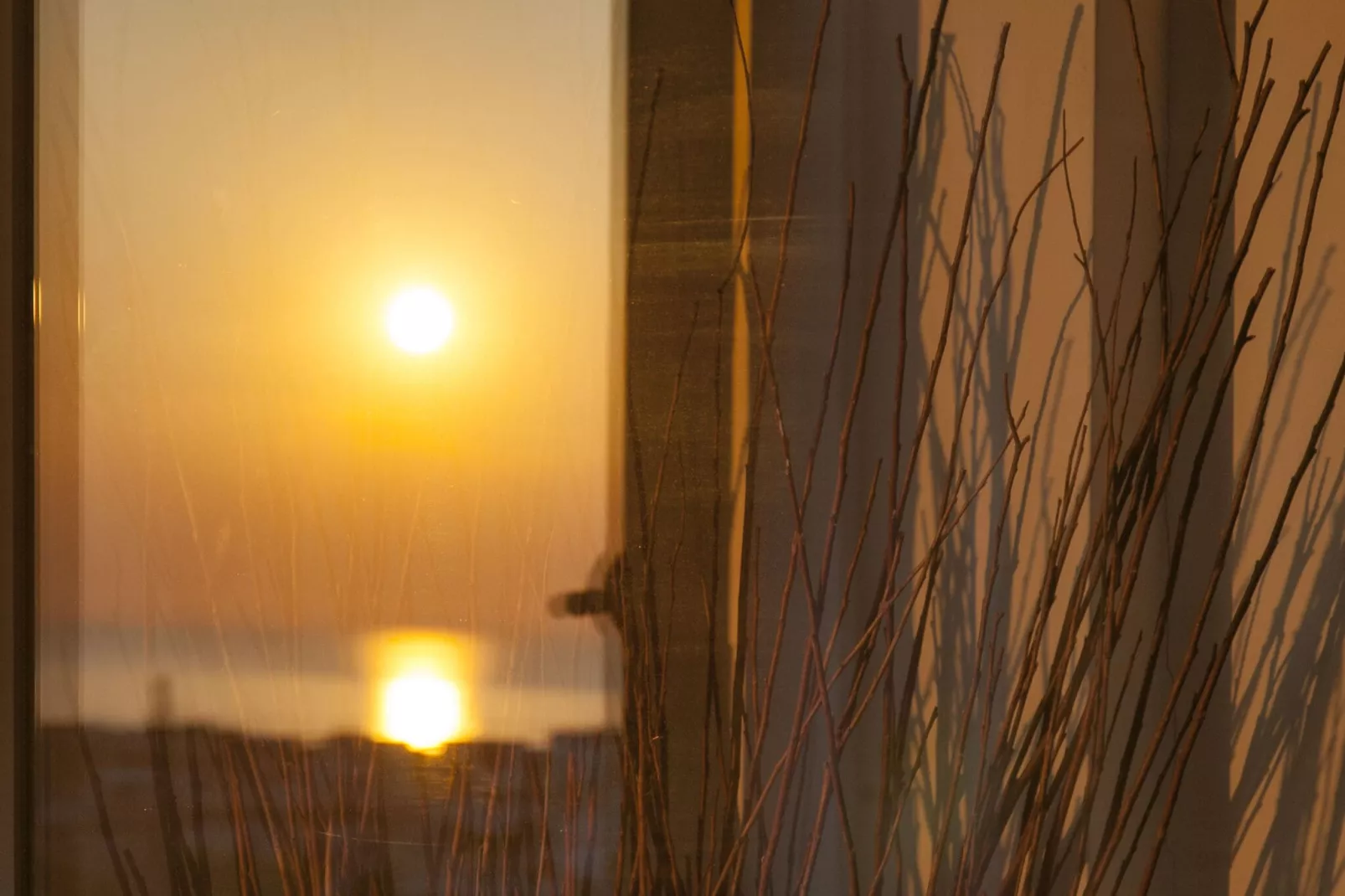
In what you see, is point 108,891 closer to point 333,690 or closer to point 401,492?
point 333,690

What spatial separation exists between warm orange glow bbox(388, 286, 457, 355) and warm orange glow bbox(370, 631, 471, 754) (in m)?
0.26

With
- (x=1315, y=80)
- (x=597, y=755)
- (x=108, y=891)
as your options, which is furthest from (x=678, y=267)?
(x=108, y=891)

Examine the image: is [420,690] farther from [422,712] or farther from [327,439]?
[327,439]

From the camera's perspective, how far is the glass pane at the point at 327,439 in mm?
998

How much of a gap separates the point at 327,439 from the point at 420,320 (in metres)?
0.14

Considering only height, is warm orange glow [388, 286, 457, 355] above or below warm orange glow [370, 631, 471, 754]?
above

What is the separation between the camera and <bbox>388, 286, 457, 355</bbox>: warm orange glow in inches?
40.1

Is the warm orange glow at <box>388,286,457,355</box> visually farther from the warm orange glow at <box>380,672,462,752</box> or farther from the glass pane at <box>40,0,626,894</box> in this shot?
the warm orange glow at <box>380,672,462,752</box>

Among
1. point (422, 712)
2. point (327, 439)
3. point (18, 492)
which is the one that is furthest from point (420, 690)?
point (18, 492)

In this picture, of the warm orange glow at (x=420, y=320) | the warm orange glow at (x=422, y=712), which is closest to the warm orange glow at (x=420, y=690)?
the warm orange glow at (x=422, y=712)

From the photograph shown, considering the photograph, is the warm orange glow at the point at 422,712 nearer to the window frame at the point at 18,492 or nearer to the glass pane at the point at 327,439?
the glass pane at the point at 327,439

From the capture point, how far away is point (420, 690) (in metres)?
1.03

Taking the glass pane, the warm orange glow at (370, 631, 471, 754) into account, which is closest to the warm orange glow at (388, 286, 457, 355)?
the glass pane

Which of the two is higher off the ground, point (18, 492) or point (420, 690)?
point (18, 492)
